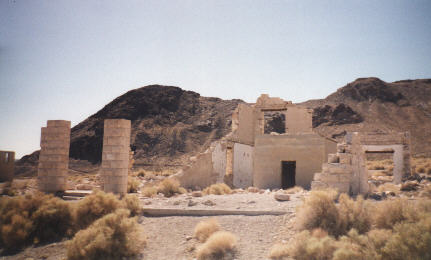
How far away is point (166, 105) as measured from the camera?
65000 millimetres

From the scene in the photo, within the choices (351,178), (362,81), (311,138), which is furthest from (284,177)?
(362,81)

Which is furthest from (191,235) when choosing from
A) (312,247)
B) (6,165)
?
(6,165)

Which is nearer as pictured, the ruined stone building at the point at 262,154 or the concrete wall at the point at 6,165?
the ruined stone building at the point at 262,154

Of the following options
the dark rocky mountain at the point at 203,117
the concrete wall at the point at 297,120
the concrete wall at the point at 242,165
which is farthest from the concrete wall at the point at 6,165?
the dark rocky mountain at the point at 203,117

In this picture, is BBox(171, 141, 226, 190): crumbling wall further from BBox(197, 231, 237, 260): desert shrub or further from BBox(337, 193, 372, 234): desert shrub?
BBox(337, 193, 372, 234): desert shrub

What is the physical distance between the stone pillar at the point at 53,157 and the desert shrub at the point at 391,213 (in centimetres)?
1206

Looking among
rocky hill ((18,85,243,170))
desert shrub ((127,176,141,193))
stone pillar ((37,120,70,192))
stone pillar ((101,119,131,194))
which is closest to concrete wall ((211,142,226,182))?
desert shrub ((127,176,141,193))

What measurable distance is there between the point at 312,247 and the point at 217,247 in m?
2.01

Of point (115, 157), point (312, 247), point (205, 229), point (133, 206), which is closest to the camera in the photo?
point (312, 247)

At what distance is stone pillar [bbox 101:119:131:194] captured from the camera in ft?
41.8

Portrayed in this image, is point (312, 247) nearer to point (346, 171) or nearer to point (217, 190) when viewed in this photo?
point (346, 171)

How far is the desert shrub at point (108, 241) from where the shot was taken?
7.39 metres

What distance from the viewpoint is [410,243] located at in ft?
18.5

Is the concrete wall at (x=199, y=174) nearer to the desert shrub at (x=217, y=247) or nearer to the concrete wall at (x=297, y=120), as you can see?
the concrete wall at (x=297, y=120)
